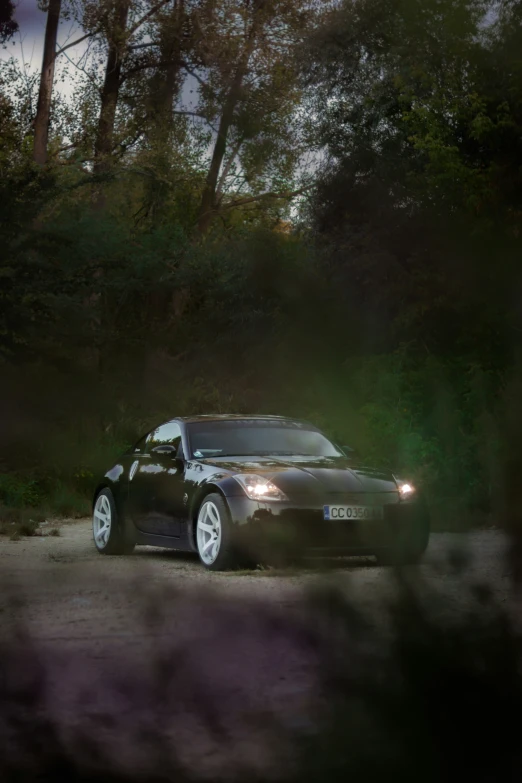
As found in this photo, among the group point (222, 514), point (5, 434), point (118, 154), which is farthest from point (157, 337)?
point (222, 514)

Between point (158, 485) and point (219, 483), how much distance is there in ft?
4.87

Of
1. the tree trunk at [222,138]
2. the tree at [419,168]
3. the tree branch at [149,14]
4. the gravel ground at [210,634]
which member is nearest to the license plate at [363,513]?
the gravel ground at [210,634]

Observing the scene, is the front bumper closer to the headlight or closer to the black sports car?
the black sports car

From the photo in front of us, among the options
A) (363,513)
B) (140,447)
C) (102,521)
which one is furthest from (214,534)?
(363,513)

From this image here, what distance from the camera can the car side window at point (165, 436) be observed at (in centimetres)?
1130

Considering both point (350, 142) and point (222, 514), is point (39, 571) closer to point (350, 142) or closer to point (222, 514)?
point (222, 514)

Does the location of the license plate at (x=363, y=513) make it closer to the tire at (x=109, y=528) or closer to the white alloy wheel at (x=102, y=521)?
the tire at (x=109, y=528)

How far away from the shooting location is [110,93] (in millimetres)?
33625

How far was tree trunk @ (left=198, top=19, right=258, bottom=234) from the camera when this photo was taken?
104 ft

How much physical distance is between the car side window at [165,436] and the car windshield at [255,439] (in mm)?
159

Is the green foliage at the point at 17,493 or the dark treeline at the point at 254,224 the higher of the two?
the dark treeline at the point at 254,224

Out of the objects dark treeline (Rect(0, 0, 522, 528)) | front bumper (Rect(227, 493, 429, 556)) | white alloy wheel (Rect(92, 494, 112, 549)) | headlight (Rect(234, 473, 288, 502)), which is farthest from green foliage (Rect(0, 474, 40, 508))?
front bumper (Rect(227, 493, 429, 556))

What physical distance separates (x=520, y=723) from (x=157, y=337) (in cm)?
2768

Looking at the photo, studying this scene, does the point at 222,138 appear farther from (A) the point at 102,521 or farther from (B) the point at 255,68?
(A) the point at 102,521
